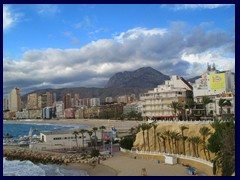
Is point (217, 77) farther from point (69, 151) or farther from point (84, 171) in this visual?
point (84, 171)

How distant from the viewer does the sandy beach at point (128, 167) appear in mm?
14320

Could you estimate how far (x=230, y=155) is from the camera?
37.1 ft

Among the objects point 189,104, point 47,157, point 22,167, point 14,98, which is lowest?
point 22,167

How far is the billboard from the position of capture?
3081 centimetres

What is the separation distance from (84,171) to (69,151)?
7.06 m

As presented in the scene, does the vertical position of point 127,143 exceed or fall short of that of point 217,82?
it falls short

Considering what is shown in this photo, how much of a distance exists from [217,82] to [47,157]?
1709 cm

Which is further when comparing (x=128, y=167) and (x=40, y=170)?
(x=40, y=170)

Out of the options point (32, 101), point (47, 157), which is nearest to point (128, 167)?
point (47, 157)

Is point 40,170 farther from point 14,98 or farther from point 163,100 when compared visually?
point 14,98

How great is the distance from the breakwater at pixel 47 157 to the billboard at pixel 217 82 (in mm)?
15178

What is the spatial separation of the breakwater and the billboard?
15.2 meters

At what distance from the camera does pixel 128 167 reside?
16.2 metres
